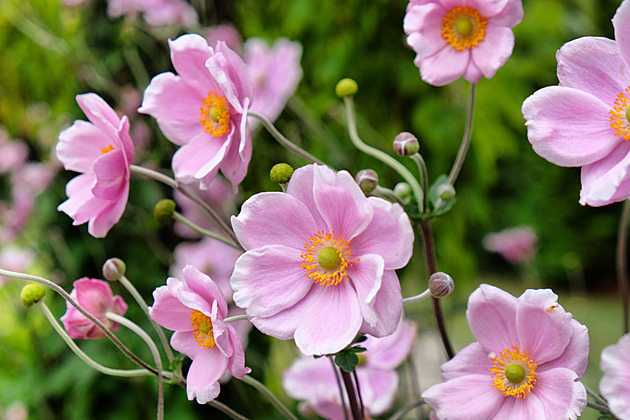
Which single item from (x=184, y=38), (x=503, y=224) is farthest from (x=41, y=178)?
(x=503, y=224)

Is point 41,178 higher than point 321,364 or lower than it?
lower

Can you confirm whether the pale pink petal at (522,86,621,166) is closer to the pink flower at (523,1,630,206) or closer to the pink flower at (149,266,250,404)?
the pink flower at (523,1,630,206)

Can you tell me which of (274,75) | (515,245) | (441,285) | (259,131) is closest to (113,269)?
(441,285)

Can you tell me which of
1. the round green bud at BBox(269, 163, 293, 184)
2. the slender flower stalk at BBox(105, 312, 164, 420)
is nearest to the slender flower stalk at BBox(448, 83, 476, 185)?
the round green bud at BBox(269, 163, 293, 184)

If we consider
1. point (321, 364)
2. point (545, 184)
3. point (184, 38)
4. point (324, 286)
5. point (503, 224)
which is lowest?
point (503, 224)

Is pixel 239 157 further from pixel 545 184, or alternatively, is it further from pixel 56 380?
pixel 545 184

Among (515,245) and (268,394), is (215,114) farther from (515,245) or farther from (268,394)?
(515,245)

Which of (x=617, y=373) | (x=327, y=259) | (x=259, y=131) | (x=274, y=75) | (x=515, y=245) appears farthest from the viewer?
(x=515, y=245)
